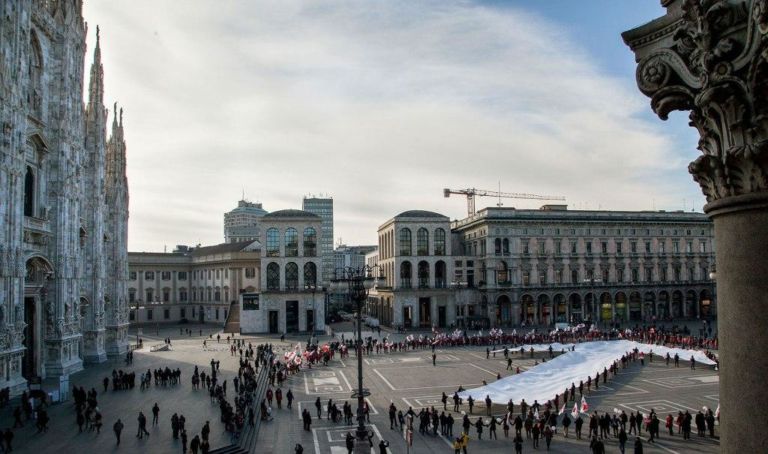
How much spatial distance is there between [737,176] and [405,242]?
74384 mm

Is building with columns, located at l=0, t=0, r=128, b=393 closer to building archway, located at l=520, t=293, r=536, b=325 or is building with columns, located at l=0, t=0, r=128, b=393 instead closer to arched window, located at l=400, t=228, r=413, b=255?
arched window, located at l=400, t=228, r=413, b=255

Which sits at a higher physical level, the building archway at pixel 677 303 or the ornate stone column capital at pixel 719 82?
the ornate stone column capital at pixel 719 82

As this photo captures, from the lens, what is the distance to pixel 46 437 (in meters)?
22.9

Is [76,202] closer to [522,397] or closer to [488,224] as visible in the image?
[522,397]

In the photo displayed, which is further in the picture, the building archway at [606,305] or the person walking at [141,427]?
the building archway at [606,305]

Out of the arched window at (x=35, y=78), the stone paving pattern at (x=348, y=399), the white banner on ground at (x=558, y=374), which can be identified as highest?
the arched window at (x=35, y=78)

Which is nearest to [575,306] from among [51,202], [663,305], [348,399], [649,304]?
[649,304]

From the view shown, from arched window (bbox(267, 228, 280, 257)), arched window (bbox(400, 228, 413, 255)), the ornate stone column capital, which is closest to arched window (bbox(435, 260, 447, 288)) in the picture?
arched window (bbox(400, 228, 413, 255))

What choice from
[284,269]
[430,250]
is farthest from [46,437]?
[430,250]

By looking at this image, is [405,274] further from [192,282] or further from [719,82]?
[719,82]

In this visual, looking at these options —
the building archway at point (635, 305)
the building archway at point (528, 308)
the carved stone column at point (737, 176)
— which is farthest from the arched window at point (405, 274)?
the carved stone column at point (737, 176)

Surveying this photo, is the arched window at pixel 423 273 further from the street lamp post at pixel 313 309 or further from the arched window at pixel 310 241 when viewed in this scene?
the street lamp post at pixel 313 309

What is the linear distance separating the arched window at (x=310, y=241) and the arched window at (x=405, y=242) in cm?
1226

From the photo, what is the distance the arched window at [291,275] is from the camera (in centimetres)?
7525
